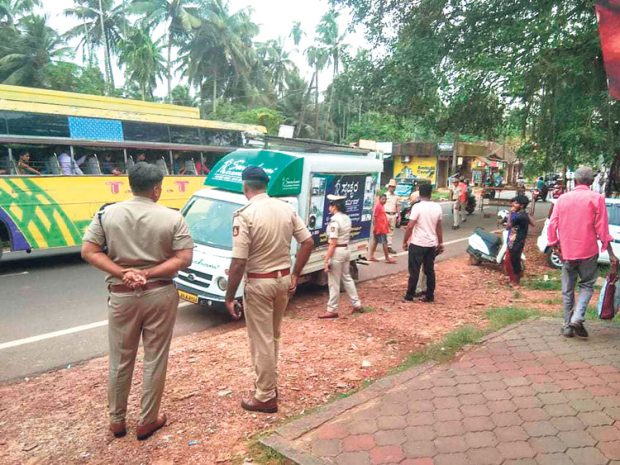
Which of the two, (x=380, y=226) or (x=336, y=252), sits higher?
(x=336, y=252)

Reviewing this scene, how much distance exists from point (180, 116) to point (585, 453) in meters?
11.5

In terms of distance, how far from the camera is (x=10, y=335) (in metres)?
5.53

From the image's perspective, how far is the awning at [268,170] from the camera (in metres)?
6.35

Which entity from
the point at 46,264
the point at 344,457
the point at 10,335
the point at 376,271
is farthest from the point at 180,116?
the point at 344,457

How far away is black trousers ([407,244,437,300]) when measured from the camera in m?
6.55

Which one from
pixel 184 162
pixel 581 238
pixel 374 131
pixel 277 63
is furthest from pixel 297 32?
pixel 581 238

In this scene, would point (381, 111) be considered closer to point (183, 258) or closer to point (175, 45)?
point (183, 258)

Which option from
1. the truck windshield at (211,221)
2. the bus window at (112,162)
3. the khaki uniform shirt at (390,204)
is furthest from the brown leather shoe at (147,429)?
the khaki uniform shirt at (390,204)

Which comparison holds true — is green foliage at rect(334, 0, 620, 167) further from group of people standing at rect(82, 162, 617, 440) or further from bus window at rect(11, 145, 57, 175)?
bus window at rect(11, 145, 57, 175)

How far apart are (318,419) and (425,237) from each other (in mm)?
3889

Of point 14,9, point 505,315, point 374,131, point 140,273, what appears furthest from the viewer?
point 374,131

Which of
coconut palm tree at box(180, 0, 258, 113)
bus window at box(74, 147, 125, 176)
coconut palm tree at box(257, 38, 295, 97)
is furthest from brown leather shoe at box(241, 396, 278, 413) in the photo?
coconut palm tree at box(257, 38, 295, 97)

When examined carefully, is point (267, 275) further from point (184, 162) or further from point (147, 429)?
point (184, 162)

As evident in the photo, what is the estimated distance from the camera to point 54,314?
20.8 feet
